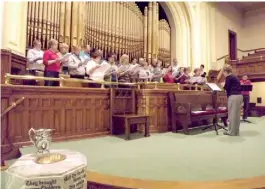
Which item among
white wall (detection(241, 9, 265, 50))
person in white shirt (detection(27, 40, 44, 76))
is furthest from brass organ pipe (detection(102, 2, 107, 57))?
white wall (detection(241, 9, 265, 50))

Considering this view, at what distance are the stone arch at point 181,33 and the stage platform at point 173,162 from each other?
5555mm

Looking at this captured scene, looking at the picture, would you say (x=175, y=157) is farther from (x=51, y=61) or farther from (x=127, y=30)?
(x=127, y=30)

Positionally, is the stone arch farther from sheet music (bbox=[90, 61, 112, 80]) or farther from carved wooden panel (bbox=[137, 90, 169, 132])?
sheet music (bbox=[90, 61, 112, 80])

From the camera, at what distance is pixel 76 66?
14.8 ft

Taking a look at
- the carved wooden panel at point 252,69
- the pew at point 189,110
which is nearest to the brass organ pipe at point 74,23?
the pew at point 189,110

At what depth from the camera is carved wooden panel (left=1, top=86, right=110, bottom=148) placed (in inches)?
121

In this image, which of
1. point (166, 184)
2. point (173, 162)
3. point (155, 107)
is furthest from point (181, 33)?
point (166, 184)

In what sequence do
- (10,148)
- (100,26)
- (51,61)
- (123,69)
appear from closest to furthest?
1. (10,148)
2. (51,61)
3. (123,69)
4. (100,26)

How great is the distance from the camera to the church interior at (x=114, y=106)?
66.3 inches

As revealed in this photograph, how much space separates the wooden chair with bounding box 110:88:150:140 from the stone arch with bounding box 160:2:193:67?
197 inches

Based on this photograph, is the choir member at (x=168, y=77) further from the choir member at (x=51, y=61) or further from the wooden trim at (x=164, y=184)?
the wooden trim at (x=164, y=184)

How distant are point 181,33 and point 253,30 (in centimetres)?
576

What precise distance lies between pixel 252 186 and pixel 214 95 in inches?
175

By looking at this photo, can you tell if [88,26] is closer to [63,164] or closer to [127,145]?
[127,145]
